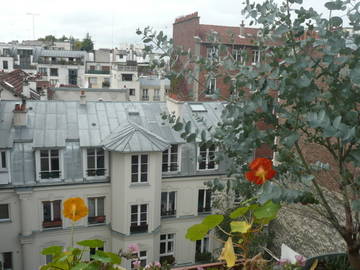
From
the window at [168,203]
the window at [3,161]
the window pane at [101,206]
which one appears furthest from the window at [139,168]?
the window at [3,161]

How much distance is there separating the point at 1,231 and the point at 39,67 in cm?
3788

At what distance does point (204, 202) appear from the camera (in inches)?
598

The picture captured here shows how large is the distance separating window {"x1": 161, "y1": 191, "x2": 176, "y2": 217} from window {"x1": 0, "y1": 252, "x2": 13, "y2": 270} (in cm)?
595

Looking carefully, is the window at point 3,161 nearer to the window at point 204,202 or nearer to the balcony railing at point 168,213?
the balcony railing at point 168,213

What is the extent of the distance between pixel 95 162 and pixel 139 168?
5.57 feet

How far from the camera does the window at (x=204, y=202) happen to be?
1512 cm

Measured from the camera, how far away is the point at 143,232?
14.0 metres

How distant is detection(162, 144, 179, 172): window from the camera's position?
14383 mm

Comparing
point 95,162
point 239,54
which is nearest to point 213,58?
point 239,54

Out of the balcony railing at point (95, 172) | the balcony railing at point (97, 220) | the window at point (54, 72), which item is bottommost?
the balcony railing at point (97, 220)

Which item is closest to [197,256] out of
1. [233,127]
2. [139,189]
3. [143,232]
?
[143,232]

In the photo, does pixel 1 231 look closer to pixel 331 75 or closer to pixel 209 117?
pixel 209 117

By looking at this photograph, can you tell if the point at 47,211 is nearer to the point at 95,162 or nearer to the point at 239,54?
the point at 95,162

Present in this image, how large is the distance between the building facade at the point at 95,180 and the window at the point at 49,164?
0.03 meters
